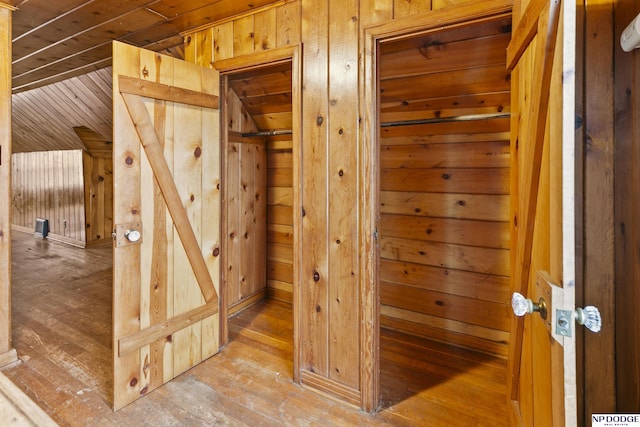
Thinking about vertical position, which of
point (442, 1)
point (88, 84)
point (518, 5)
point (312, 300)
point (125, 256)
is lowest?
point (312, 300)

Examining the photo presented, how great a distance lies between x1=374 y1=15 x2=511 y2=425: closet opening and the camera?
1848mm

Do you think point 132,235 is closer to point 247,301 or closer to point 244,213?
point 244,213

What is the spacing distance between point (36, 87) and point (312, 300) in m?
4.54

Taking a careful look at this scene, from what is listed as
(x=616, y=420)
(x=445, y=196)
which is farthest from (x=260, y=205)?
(x=616, y=420)

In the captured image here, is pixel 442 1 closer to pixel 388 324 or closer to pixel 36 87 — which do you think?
pixel 388 324

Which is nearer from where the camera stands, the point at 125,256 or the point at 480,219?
the point at 125,256

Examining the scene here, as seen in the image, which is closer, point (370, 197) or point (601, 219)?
point (601, 219)

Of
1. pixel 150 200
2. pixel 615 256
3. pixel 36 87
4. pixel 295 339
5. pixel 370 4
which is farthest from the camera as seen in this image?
pixel 36 87

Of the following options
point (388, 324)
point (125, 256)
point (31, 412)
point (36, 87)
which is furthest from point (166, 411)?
point (36, 87)

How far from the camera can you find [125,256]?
1685 millimetres

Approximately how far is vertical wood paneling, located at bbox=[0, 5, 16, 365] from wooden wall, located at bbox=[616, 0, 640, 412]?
297cm

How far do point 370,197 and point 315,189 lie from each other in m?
0.33

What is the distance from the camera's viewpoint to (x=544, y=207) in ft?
3.20

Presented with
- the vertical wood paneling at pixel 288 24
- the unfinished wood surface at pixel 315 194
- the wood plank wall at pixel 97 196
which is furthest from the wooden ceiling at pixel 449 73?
the wood plank wall at pixel 97 196
